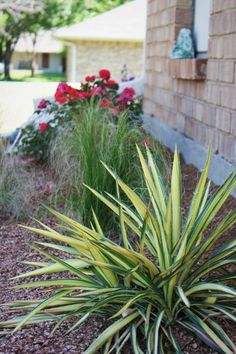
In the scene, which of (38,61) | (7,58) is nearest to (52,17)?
(7,58)

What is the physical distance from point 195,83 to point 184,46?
63cm

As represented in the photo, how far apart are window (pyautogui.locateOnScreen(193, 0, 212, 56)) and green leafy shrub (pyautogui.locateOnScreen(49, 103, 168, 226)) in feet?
6.03

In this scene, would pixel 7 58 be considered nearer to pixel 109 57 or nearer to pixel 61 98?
pixel 109 57

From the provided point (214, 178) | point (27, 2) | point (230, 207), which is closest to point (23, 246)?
point (230, 207)

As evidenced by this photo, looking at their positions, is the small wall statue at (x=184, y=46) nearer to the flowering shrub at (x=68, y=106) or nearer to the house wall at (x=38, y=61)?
the flowering shrub at (x=68, y=106)

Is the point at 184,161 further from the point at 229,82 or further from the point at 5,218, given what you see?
the point at 5,218

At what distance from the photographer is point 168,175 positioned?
15.9 feet

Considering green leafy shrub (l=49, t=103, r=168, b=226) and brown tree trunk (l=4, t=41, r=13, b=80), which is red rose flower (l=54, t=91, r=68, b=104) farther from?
brown tree trunk (l=4, t=41, r=13, b=80)

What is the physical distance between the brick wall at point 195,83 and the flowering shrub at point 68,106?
0.52m

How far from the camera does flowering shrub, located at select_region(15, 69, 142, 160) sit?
7488mm

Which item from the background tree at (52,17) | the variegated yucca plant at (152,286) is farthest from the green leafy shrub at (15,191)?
the background tree at (52,17)

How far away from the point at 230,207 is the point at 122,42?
2362cm

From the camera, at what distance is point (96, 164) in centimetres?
475

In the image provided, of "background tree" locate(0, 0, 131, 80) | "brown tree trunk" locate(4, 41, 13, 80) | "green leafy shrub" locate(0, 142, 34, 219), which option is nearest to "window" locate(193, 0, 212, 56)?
"green leafy shrub" locate(0, 142, 34, 219)
